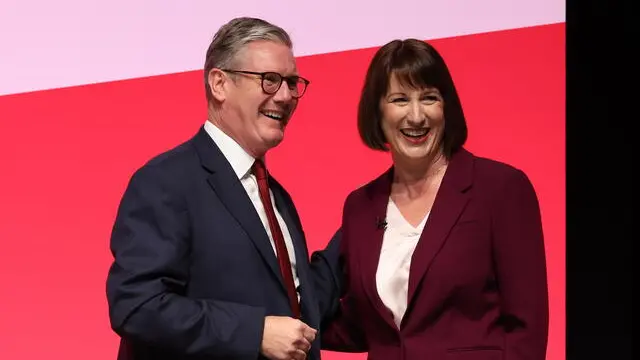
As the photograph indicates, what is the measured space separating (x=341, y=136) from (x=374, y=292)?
897 mm

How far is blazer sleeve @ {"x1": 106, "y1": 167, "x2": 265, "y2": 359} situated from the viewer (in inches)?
77.0

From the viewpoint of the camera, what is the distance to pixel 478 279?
216 cm

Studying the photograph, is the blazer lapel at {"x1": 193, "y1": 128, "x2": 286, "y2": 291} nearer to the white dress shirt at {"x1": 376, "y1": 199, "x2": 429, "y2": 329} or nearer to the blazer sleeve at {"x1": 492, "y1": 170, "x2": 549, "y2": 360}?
the white dress shirt at {"x1": 376, "y1": 199, "x2": 429, "y2": 329}

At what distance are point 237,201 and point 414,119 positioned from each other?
42cm

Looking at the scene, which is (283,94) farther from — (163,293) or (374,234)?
(163,293)

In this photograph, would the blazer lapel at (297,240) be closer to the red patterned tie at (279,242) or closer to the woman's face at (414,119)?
the red patterned tie at (279,242)

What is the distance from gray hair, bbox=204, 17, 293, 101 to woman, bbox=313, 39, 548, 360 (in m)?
0.25

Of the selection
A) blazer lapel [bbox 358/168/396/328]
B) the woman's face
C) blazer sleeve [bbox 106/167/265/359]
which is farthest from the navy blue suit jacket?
the woman's face

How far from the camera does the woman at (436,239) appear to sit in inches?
84.9

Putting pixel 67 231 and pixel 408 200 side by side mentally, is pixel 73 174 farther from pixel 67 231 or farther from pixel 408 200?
pixel 408 200

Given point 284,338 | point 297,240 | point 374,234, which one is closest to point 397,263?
point 374,234

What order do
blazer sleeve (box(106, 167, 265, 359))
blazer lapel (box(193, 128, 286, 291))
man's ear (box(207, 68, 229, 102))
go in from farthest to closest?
1. man's ear (box(207, 68, 229, 102))
2. blazer lapel (box(193, 128, 286, 291))
3. blazer sleeve (box(106, 167, 265, 359))

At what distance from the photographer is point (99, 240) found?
122 inches
